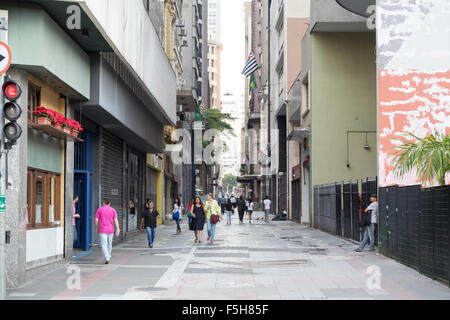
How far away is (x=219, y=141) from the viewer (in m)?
67.9

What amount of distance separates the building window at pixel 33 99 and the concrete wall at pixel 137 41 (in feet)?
6.25

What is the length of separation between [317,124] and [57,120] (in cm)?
1902

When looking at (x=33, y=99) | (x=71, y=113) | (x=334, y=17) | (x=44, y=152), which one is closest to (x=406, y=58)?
(x=334, y=17)

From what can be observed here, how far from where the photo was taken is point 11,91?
900 cm

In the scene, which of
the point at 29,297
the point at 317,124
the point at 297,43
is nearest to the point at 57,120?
the point at 29,297

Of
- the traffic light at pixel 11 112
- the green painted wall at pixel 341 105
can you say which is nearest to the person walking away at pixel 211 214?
the green painted wall at pixel 341 105

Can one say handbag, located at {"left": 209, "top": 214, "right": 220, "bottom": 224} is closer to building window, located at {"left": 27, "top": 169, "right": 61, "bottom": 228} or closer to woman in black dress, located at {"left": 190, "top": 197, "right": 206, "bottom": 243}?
woman in black dress, located at {"left": 190, "top": 197, "right": 206, "bottom": 243}

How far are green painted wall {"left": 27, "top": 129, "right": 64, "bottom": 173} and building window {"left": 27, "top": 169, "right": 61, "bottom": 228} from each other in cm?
16

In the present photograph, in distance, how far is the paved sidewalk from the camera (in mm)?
10578

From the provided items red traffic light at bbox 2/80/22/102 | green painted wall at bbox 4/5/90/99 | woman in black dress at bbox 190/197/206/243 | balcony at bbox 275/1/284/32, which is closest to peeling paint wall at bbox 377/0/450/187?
woman in black dress at bbox 190/197/206/243

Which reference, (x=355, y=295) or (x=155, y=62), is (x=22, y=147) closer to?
(x=355, y=295)

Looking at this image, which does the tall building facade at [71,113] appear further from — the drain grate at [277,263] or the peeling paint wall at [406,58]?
the peeling paint wall at [406,58]

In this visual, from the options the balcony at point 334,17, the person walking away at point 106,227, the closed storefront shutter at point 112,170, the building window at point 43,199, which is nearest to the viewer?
the building window at point 43,199

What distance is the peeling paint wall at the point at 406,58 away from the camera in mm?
19438
